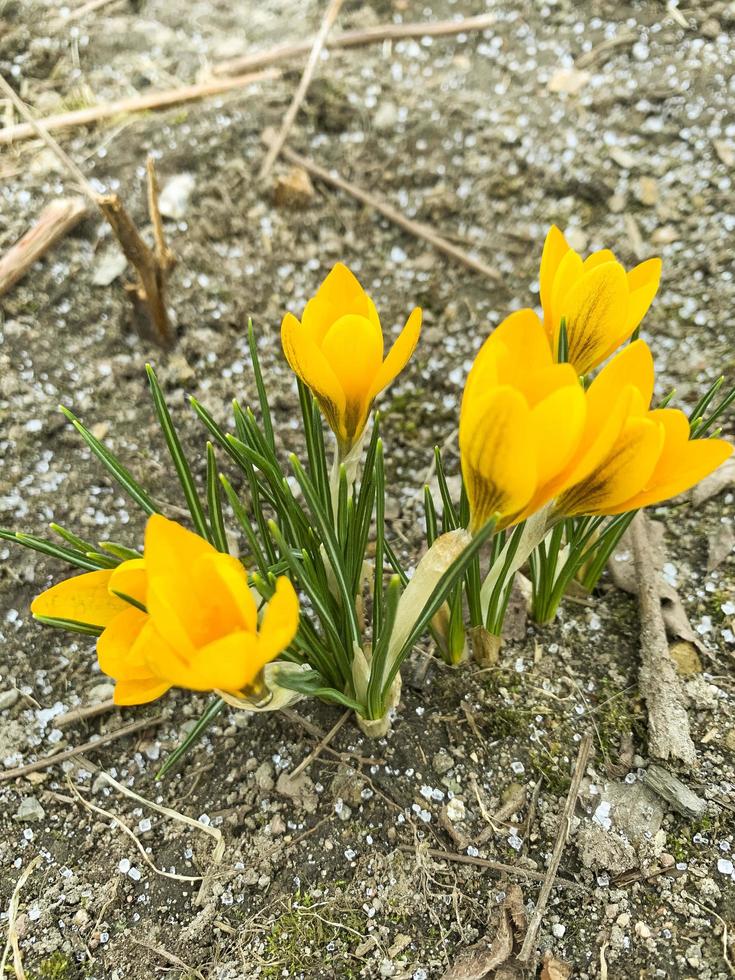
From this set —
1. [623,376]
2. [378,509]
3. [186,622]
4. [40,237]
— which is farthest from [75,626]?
[40,237]

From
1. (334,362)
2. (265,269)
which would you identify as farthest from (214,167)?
(334,362)

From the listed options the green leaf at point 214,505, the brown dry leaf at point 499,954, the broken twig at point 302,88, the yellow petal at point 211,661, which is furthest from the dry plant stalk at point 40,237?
the brown dry leaf at point 499,954

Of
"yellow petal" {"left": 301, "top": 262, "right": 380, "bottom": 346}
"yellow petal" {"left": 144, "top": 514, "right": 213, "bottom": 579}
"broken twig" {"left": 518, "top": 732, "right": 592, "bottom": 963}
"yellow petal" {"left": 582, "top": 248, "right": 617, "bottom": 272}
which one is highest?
"yellow petal" {"left": 301, "top": 262, "right": 380, "bottom": 346}

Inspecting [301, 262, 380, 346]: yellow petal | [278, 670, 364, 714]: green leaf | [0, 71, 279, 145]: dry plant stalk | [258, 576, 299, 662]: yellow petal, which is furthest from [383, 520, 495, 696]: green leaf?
[0, 71, 279, 145]: dry plant stalk

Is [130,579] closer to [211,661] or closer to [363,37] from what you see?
[211,661]

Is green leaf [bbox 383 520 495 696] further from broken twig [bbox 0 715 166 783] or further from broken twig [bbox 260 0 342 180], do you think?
broken twig [bbox 260 0 342 180]

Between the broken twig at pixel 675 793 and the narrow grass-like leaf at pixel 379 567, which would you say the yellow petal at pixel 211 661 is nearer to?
the narrow grass-like leaf at pixel 379 567

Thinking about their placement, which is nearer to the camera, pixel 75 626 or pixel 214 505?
pixel 75 626
